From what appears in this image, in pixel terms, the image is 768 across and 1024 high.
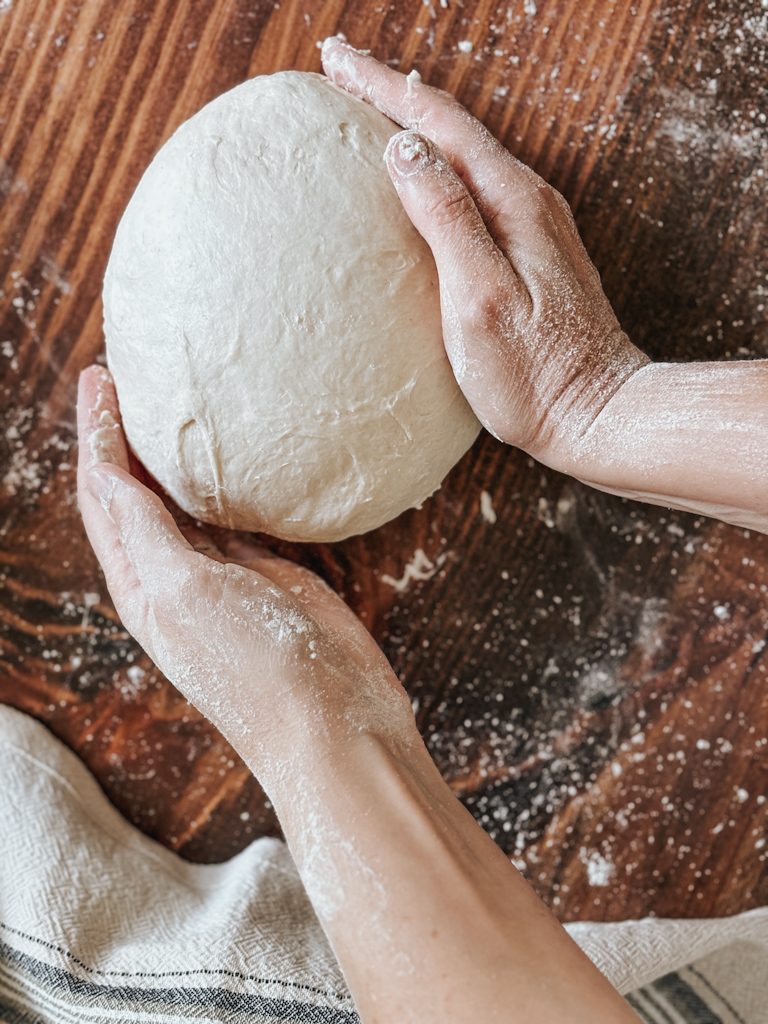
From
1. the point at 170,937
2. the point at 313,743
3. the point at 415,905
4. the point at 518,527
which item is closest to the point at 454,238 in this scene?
the point at 518,527

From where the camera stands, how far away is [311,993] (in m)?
0.94

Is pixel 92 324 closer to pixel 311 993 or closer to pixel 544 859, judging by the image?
pixel 311 993

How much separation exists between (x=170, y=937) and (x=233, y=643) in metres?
0.52

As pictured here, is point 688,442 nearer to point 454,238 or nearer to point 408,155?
point 454,238

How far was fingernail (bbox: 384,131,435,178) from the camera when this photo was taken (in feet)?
2.65

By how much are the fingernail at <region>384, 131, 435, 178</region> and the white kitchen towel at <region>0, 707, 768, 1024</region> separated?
996 mm

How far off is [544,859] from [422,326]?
89 centimetres

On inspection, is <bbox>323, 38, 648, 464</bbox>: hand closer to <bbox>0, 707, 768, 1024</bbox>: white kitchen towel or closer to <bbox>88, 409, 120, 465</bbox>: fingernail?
<bbox>88, 409, 120, 465</bbox>: fingernail

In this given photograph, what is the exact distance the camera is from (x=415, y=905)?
0.69 metres

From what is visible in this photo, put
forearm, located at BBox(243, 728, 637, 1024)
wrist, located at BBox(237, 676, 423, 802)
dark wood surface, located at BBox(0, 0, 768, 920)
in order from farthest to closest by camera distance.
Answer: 1. dark wood surface, located at BBox(0, 0, 768, 920)
2. wrist, located at BBox(237, 676, 423, 802)
3. forearm, located at BBox(243, 728, 637, 1024)

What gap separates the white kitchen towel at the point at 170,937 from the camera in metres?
0.94

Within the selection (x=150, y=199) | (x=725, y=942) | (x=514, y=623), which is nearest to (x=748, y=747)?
(x=725, y=942)

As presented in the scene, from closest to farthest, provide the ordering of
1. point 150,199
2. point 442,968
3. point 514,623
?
point 442,968 → point 150,199 → point 514,623

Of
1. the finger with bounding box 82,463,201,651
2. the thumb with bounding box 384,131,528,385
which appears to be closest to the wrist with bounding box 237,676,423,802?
the finger with bounding box 82,463,201,651
